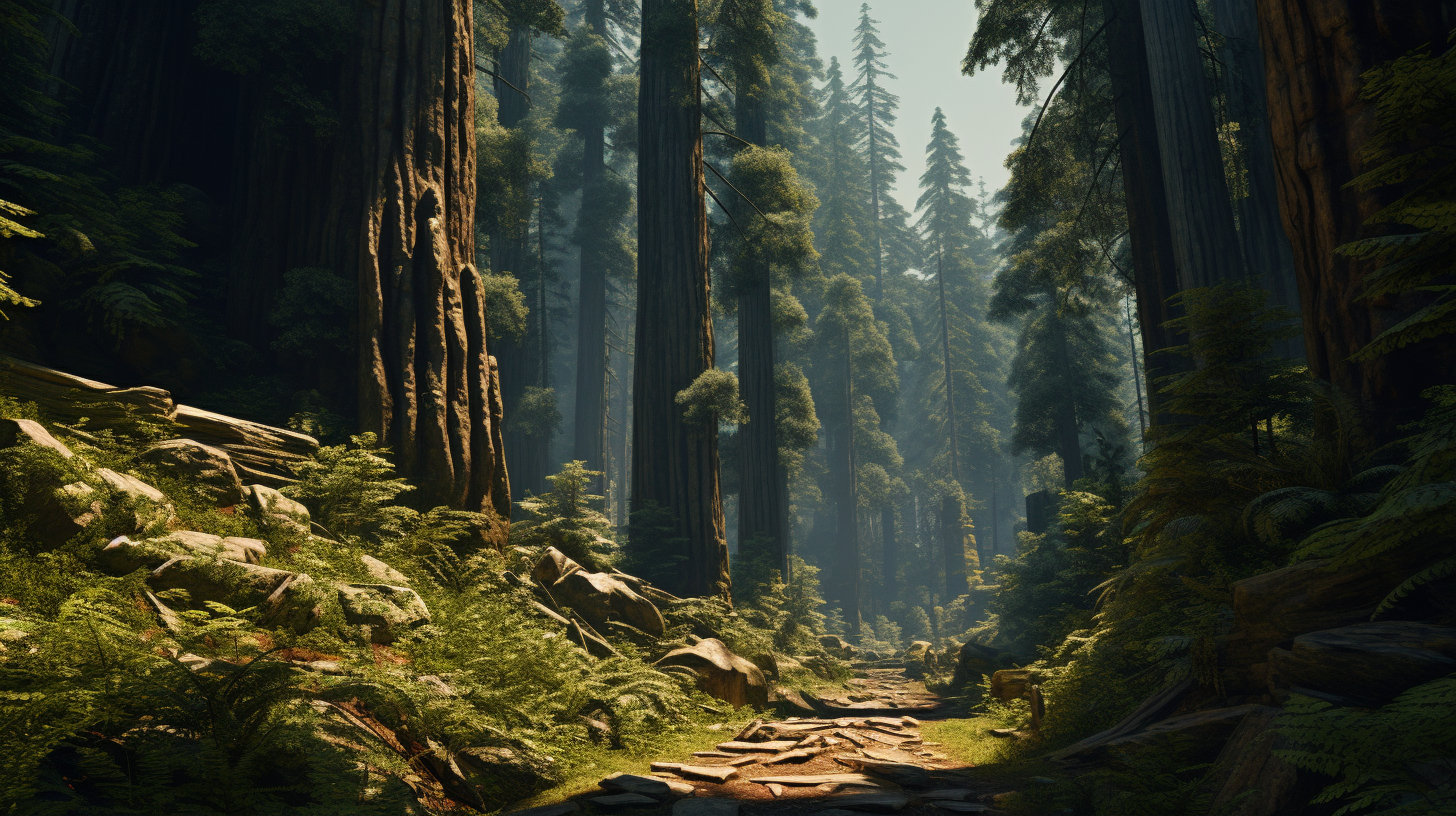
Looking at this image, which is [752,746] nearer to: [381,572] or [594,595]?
[594,595]

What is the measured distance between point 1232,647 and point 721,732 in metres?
4.36

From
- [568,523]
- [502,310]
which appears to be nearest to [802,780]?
[568,523]

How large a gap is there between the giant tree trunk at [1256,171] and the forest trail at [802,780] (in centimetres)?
1004

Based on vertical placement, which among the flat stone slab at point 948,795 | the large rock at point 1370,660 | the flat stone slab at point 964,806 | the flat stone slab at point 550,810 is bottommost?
the flat stone slab at point 948,795

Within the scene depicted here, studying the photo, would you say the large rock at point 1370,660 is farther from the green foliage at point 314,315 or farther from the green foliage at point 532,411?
the green foliage at point 532,411

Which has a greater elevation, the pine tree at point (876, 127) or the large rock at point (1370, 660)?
the pine tree at point (876, 127)

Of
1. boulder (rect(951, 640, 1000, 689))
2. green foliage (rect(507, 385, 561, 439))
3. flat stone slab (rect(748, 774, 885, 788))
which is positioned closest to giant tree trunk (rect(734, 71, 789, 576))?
boulder (rect(951, 640, 1000, 689))

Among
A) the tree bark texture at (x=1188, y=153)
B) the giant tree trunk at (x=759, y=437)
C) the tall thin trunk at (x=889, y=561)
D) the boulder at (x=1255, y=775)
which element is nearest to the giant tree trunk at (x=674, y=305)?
the giant tree trunk at (x=759, y=437)

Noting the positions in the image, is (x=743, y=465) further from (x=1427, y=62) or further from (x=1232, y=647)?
(x=1427, y=62)

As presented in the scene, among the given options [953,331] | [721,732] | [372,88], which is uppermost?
[953,331]

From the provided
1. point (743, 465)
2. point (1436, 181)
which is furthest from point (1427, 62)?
point (743, 465)

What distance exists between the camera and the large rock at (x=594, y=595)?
8469 millimetres

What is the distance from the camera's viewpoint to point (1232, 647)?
4.20 m

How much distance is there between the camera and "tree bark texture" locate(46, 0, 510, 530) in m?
7.99
